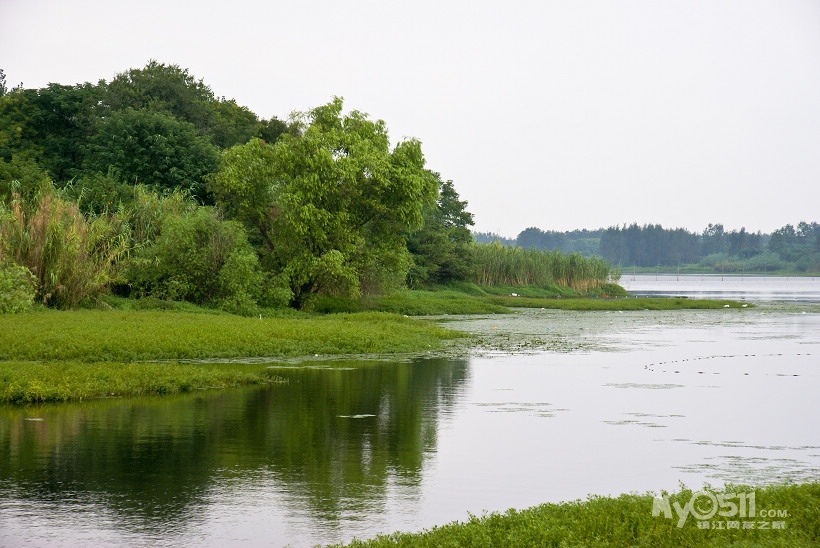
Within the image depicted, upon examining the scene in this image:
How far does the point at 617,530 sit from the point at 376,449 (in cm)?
583

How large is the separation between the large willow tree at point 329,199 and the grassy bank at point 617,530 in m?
32.2

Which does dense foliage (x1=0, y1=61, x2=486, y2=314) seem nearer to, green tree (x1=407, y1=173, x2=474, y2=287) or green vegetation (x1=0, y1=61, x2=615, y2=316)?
green vegetation (x1=0, y1=61, x2=615, y2=316)

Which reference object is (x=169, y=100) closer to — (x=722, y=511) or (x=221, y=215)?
(x=221, y=215)

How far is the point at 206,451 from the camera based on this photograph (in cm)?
1386

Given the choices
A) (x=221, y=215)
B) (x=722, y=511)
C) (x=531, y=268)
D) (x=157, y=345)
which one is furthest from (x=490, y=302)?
(x=722, y=511)

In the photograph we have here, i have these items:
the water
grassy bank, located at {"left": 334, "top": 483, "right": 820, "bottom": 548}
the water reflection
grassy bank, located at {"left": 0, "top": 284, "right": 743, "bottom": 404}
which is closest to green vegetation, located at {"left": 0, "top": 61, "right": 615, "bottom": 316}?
grassy bank, located at {"left": 0, "top": 284, "right": 743, "bottom": 404}

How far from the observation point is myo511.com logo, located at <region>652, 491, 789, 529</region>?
9203 mm

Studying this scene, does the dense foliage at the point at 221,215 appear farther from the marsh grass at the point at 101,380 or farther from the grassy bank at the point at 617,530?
the grassy bank at the point at 617,530

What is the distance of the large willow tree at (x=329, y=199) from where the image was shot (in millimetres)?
42562

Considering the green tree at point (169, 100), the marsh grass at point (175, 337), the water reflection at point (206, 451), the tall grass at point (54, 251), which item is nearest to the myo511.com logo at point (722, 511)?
the water reflection at point (206, 451)

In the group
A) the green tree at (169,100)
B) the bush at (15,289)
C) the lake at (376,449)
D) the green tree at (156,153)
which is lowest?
the lake at (376,449)

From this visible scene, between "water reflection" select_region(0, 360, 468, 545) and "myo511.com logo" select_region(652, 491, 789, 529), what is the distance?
11.1 feet

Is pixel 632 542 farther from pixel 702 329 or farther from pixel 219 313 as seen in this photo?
pixel 702 329

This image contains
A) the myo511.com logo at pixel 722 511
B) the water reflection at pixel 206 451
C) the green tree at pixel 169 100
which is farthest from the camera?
the green tree at pixel 169 100
